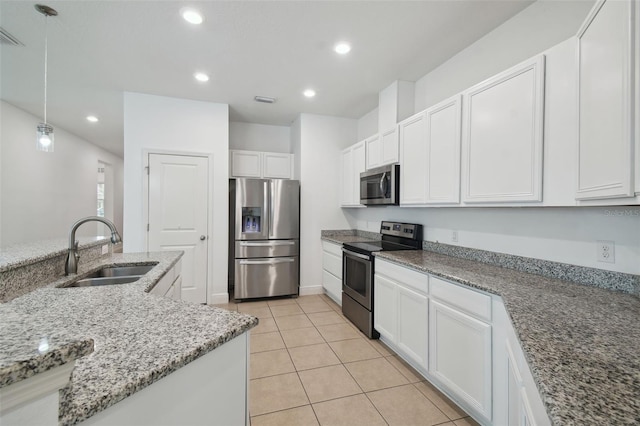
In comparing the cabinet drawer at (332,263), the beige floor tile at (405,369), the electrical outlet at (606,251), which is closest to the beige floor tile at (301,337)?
the beige floor tile at (405,369)

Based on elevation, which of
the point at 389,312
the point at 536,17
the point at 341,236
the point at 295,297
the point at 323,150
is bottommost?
the point at 295,297

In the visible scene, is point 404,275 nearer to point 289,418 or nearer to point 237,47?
point 289,418

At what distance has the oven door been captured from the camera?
283cm

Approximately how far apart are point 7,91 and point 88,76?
1408 mm

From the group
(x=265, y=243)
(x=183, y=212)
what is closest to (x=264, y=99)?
(x=183, y=212)

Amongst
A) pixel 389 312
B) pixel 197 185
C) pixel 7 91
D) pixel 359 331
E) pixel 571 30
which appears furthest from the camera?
pixel 197 185

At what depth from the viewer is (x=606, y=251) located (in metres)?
1.55

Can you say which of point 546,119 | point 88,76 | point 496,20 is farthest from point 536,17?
point 88,76

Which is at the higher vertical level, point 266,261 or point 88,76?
point 88,76

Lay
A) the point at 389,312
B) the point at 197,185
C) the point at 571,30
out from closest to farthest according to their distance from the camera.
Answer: the point at 571,30 → the point at 389,312 → the point at 197,185

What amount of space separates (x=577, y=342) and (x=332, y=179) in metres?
3.71

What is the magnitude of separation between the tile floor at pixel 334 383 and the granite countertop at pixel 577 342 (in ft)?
3.13

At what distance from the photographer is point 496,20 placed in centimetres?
216

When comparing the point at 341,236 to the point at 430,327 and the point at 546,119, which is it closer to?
the point at 430,327
